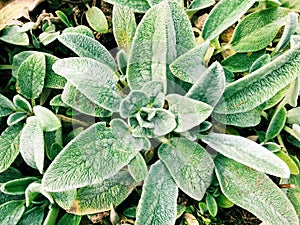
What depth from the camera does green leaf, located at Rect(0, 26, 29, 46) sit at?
3.67ft

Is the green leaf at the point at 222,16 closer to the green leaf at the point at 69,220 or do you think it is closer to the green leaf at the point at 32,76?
the green leaf at the point at 32,76

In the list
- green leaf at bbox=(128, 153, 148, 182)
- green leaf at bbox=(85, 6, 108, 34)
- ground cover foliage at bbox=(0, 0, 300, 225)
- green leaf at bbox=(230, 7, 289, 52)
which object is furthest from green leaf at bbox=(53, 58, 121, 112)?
green leaf at bbox=(230, 7, 289, 52)

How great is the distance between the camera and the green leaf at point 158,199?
0.90 metres

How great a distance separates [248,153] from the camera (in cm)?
94

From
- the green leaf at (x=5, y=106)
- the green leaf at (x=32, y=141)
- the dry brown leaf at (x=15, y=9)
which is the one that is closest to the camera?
the green leaf at (x=32, y=141)

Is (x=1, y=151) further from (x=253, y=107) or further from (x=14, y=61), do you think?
(x=253, y=107)

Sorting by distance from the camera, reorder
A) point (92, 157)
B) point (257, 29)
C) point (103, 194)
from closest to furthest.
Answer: point (92, 157) → point (103, 194) → point (257, 29)

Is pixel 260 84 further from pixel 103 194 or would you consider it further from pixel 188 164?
pixel 103 194

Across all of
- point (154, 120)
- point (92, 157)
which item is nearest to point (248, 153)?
point (154, 120)

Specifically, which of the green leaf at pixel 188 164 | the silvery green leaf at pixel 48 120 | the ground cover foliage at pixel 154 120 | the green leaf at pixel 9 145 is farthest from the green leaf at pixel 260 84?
the green leaf at pixel 9 145

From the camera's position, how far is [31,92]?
3.53 feet

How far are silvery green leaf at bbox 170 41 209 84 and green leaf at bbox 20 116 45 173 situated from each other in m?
0.32

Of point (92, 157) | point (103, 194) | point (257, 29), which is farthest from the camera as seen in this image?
point (257, 29)

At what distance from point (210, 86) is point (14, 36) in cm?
52
